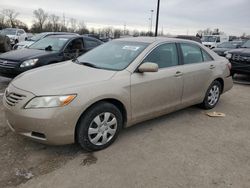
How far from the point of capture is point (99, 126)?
128 inches

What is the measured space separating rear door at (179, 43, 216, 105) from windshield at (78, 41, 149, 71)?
3.06 ft

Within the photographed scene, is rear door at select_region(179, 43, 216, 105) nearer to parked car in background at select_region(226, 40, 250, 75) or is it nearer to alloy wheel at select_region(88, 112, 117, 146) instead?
alloy wheel at select_region(88, 112, 117, 146)

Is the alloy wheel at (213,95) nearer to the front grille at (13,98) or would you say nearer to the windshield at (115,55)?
the windshield at (115,55)

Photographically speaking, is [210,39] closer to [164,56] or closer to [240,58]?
[240,58]

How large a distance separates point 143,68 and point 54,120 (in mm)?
1441

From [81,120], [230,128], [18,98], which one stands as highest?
[18,98]

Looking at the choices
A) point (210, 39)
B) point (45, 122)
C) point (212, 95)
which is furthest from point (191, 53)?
point (210, 39)

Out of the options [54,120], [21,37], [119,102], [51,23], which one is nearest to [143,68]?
[119,102]

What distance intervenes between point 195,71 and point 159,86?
1047mm

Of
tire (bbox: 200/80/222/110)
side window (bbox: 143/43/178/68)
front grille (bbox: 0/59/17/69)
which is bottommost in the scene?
tire (bbox: 200/80/222/110)

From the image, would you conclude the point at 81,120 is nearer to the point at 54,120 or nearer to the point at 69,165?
the point at 54,120

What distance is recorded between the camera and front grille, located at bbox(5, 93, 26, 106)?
297 cm

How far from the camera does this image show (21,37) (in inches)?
806

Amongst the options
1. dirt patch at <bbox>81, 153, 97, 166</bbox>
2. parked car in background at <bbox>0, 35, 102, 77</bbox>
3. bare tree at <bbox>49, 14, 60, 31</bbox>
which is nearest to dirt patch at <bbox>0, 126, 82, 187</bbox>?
dirt patch at <bbox>81, 153, 97, 166</bbox>
